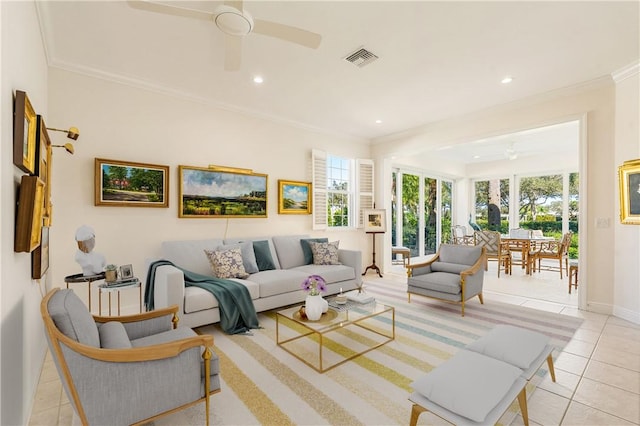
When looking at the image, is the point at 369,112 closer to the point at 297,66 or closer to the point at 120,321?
the point at 297,66

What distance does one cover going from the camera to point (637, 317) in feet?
11.2

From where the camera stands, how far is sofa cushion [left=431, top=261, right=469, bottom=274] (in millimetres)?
4082

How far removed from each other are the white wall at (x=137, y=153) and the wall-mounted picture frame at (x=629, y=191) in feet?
14.7

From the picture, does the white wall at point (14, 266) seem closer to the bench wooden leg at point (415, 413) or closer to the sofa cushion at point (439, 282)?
the bench wooden leg at point (415, 413)

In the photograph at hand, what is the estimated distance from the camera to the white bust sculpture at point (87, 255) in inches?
111

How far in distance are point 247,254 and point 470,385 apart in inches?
122

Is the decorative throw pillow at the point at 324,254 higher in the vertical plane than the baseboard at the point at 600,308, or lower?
higher

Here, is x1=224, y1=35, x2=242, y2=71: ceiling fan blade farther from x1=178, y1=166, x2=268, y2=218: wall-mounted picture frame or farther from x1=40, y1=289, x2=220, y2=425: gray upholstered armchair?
x1=40, y1=289, x2=220, y2=425: gray upholstered armchair

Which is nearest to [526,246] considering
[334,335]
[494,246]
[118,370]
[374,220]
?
[494,246]

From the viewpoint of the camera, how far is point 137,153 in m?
3.71

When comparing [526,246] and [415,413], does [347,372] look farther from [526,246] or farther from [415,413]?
[526,246]

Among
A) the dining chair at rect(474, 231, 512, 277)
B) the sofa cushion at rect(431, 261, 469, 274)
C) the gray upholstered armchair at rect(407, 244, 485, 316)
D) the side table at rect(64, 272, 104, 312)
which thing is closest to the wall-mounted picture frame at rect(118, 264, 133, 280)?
the side table at rect(64, 272, 104, 312)

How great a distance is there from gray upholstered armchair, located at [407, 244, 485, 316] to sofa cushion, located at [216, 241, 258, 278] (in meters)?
2.12

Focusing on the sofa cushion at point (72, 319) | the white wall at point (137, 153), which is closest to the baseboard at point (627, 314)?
the white wall at point (137, 153)
